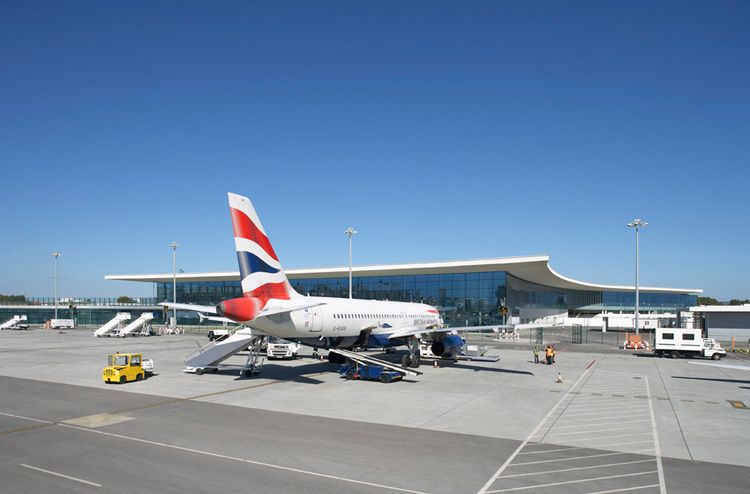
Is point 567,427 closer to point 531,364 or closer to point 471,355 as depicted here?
point 531,364

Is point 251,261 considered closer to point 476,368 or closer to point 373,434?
point 373,434

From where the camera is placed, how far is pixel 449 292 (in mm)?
87688

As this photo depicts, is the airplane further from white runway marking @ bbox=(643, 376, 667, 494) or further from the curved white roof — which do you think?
the curved white roof

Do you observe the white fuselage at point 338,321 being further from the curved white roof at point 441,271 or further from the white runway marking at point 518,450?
the curved white roof at point 441,271

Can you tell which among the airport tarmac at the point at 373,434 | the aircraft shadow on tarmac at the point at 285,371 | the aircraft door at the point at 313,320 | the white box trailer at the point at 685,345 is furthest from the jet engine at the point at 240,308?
the white box trailer at the point at 685,345

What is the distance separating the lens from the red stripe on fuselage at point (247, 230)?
2711cm

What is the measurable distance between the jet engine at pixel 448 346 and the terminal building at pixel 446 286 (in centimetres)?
2722

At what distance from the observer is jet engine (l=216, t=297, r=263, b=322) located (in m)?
25.9

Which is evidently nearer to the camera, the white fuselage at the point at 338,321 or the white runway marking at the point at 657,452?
the white runway marking at the point at 657,452

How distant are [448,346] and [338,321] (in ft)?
42.1

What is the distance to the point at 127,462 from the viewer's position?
14938 mm

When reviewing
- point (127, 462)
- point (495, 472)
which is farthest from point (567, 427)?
point (127, 462)

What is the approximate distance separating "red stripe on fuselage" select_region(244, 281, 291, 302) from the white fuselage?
1.06 meters

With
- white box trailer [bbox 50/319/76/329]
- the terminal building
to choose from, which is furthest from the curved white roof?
white box trailer [bbox 50/319/76/329]
